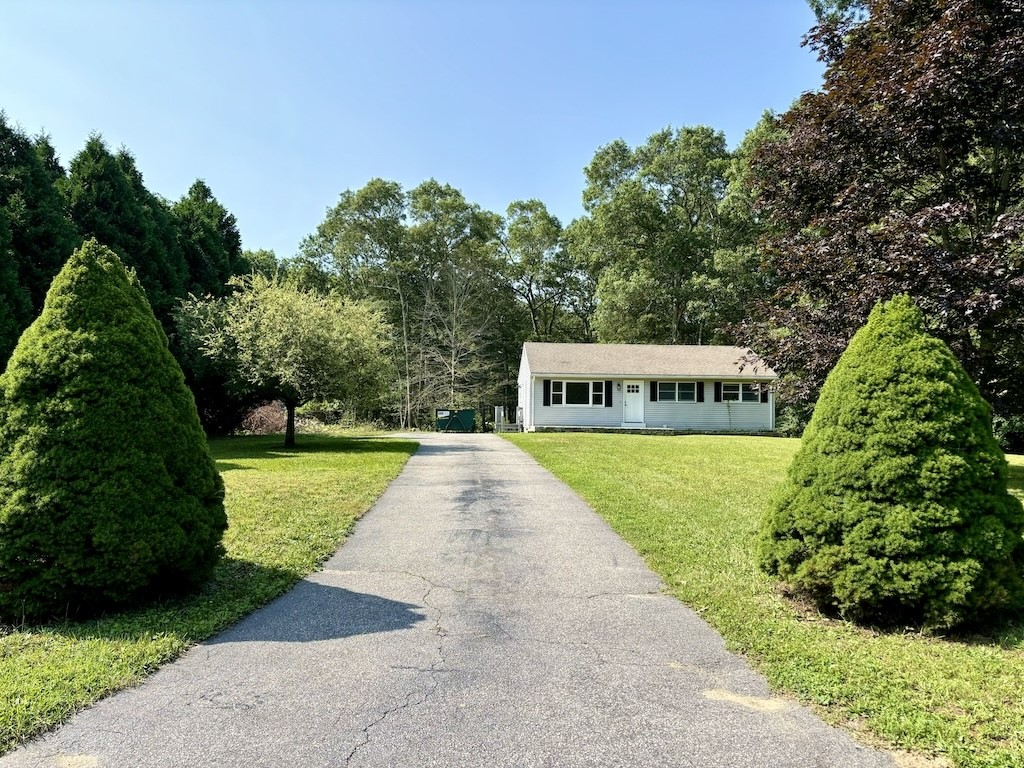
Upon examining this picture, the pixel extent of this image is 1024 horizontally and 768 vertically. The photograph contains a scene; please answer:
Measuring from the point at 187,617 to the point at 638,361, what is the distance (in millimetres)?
25141

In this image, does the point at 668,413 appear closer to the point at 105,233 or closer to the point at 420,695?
the point at 105,233

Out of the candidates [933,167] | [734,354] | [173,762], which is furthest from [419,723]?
[734,354]

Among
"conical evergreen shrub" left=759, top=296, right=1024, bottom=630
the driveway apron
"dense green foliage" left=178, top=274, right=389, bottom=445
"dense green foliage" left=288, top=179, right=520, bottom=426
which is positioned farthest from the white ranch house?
"conical evergreen shrub" left=759, top=296, right=1024, bottom=630

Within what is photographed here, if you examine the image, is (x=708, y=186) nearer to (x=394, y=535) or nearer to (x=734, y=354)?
(x=734, y=354)

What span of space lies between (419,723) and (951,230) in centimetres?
1154

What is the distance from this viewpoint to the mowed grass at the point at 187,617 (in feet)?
9.59

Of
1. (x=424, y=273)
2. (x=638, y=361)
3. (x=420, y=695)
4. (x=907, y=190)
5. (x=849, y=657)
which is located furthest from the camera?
(x=424, y=273)

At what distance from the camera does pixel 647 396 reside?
27000mm

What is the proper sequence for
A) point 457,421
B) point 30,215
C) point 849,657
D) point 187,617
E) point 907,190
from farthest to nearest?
point 457,421
point 30,215
point 907,190
point 187,617
point 849,657

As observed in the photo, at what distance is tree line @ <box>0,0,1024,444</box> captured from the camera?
8203mm

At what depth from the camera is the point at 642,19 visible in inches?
401

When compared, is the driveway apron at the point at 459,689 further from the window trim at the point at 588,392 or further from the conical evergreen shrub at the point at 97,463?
the window trim at the point at 588,392

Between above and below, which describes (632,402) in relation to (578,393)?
below

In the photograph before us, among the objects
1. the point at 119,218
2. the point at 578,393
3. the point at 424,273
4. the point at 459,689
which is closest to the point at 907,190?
the point at 459,689
